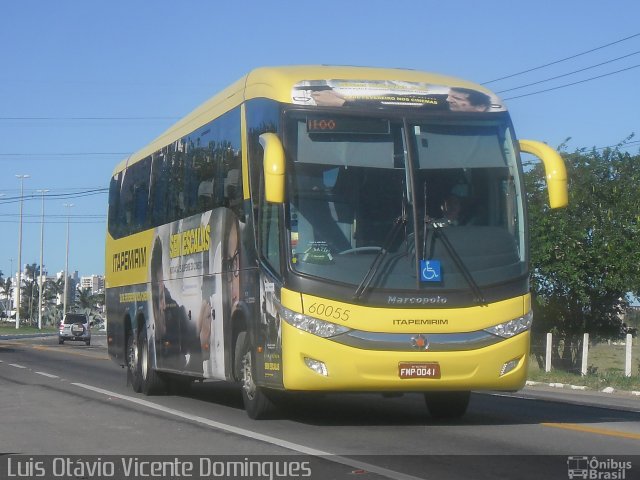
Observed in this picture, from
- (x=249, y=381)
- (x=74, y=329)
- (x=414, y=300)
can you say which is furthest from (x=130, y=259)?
(x=74, y=329)

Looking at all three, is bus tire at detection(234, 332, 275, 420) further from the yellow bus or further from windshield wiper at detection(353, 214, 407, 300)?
windshield wiper at detection(353, 214, 407, 300)

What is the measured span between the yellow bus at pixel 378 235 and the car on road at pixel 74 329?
161 feet

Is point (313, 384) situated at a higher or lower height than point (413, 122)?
lower

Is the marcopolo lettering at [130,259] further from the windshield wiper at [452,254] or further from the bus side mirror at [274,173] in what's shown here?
the windshield wiper at [452,254]

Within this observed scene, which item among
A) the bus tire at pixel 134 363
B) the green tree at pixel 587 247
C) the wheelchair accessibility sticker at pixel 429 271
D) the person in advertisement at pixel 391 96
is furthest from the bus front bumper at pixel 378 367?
the green tree at pixel 587 247

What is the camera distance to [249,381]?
43.6 ft

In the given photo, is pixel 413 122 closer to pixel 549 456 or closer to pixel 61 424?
pixel 549 456

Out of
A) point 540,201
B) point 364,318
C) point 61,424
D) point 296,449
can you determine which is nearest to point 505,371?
point 364,318

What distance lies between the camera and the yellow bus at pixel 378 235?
38.4 ft

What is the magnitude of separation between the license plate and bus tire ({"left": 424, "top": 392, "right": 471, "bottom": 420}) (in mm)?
1861

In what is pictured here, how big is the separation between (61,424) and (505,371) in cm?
519

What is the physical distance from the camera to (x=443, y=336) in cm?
1188

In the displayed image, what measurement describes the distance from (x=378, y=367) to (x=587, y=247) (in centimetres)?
2305

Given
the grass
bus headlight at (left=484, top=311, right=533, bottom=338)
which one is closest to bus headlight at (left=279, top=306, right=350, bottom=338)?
bus headlight at (left=484, top=311, right=533, bottom=338)
